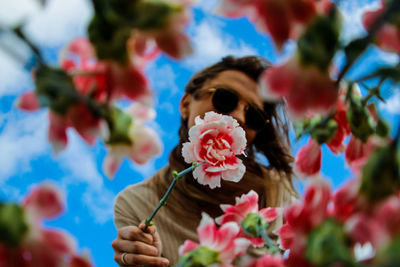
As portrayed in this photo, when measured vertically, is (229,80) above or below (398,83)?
above

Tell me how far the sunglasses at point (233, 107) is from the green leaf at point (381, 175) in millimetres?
790

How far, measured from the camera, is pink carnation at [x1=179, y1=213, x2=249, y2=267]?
368mm

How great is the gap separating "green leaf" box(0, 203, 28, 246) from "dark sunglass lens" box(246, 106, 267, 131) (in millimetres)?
879

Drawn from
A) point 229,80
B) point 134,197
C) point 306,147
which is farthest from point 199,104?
point 306,147

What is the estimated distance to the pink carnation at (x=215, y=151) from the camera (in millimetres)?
582

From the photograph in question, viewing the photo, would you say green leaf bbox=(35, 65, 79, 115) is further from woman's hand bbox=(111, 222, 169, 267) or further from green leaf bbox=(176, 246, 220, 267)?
woman's hand bbox=(111, 222, 169, 267)

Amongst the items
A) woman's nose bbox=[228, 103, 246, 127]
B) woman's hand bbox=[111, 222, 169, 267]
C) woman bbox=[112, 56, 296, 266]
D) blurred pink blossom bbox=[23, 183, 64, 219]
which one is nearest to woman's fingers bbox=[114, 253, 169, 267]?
woman's hand bbox=[111, 222, 169, 267]

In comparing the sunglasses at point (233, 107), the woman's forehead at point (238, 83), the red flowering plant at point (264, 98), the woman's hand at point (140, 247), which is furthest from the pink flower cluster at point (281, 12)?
the woman's forehead at point (238, 83)

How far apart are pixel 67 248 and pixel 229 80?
1076 mm

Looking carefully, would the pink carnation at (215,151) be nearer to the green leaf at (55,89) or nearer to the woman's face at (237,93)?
the green leaf at (55,89)

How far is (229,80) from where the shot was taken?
130 centimetres

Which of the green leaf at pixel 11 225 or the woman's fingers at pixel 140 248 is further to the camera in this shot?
A: the woman's fingers at pixel 140 248

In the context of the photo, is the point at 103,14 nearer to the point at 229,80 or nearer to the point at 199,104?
the point at 199,104

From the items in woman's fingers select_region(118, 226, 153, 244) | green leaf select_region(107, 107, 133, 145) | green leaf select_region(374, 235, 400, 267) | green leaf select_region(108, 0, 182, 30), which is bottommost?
green leaf select_region(374, 235, 400, 267)
